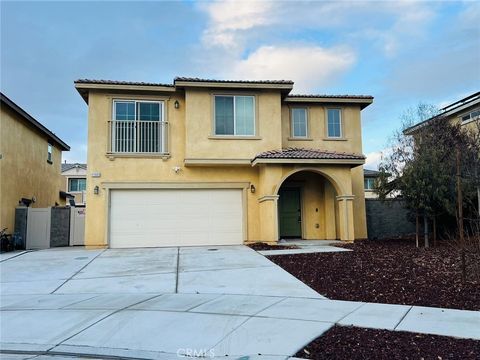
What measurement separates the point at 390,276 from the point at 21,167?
52.3 ft

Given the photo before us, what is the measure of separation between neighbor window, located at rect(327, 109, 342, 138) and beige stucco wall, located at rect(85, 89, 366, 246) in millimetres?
2413

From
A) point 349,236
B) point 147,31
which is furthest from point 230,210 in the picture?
point 147,31

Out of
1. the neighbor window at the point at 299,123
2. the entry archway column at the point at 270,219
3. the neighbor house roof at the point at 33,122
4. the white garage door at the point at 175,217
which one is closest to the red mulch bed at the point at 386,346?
the entry archway column at the point at 270,219

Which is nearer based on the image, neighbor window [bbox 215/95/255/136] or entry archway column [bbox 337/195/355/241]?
entry archway column [bbox 337/195/355/241]

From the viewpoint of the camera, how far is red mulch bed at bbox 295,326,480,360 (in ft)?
15.1

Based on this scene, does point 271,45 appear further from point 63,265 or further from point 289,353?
point 289,353

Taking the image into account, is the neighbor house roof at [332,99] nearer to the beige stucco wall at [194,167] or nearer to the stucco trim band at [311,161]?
the beige stucco wall at [194,167]

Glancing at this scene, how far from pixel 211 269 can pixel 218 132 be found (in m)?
7.01

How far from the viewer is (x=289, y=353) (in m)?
4.73

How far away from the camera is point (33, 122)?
736 inches

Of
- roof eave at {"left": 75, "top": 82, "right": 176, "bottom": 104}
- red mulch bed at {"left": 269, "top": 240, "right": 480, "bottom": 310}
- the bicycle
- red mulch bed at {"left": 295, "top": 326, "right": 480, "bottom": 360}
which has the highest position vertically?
roof eave at {"left": 75, "top": 82, "right": 176, "bottom": 104}

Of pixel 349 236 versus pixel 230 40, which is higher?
pixel 230 40

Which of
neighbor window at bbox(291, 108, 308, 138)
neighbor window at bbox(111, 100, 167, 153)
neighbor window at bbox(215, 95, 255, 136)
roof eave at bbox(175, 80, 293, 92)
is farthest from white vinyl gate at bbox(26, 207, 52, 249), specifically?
neighbor window at bbox(291, 108, 308, 138)

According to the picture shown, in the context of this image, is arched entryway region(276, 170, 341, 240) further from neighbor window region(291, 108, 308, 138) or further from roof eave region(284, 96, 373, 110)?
roof eave region(284, 96, 373, 110)
